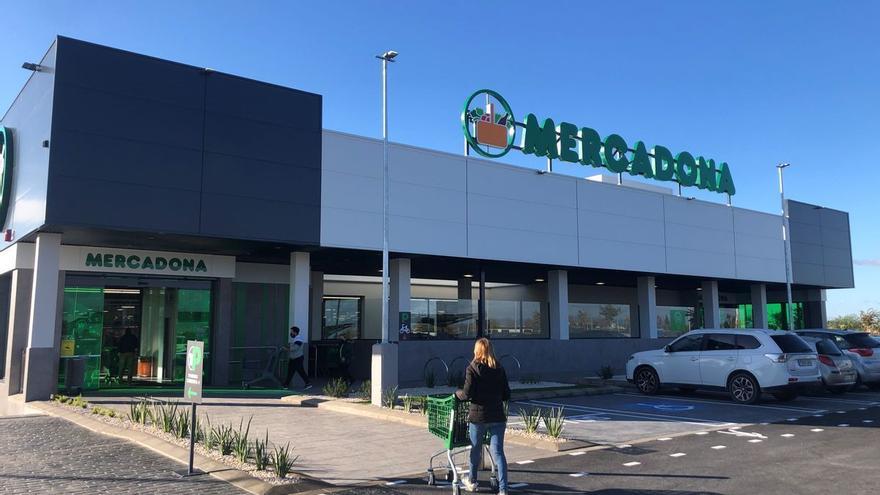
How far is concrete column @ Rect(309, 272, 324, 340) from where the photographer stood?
2436 cm

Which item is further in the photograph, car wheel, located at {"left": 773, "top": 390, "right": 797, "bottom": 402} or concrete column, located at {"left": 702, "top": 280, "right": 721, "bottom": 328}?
concrete column, located at {"left": 702, "top": 280, "right": 721, "bottom": 328}

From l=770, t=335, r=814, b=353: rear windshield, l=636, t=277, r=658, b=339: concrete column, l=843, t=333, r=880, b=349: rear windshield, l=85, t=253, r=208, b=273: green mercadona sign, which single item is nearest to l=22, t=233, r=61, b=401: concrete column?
l=85, t=253, r=208, b=273: green mercadona sign

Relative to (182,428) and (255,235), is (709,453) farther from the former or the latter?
(255,235)

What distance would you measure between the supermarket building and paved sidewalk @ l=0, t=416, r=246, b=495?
558cm

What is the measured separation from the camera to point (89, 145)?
14.7 metres

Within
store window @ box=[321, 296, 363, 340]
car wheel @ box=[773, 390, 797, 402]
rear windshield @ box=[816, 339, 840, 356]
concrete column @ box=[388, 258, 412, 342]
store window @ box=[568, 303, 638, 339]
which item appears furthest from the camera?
store window @ box=[321, 296, 363, 340]

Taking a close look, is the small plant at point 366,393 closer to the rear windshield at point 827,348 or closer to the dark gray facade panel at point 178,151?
the dark gray facade panel at point 178,151

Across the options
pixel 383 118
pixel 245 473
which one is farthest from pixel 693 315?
pixel 245 473

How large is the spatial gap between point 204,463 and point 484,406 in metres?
3.85

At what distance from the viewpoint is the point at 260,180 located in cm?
1683

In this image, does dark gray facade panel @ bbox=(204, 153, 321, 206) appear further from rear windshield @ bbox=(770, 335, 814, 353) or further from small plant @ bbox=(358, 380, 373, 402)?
rear windshield @ bbox=(770, 335, 814, 353)

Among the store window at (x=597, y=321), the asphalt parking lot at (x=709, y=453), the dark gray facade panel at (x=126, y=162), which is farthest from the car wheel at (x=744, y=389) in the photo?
the dark gray facade panel at (x=126, y=162)

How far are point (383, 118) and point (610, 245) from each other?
11796 millimetres

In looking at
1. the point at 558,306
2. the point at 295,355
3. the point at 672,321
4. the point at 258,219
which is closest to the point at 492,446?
the point at 258,219
